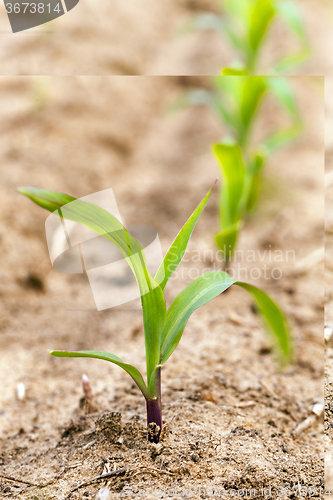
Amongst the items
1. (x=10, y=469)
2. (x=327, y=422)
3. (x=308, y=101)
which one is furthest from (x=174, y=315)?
(x=308, y=101)

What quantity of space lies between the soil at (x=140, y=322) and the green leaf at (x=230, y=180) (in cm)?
25

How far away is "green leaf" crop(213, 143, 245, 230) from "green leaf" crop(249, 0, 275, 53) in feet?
1.66

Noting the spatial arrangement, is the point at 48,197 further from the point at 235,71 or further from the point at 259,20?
the point at 259,20

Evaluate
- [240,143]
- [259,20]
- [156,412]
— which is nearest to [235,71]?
[240,143]

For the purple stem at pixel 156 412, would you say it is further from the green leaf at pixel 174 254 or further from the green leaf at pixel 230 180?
the green leaf at pixel 230 180

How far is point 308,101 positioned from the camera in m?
2.14

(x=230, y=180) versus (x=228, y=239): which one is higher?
(x=230, y=180)

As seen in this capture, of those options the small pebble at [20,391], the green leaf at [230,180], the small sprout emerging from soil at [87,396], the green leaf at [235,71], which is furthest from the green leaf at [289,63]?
the small pebble at [20,391]

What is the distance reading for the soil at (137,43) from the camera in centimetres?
209

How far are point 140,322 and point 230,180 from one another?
20.8 inches

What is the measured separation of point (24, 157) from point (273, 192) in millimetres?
1090

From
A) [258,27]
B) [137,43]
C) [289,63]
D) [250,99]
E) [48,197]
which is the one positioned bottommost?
[48,197]

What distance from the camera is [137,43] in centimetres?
262

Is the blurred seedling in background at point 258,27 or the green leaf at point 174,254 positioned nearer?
the green leaf at point 174,254
